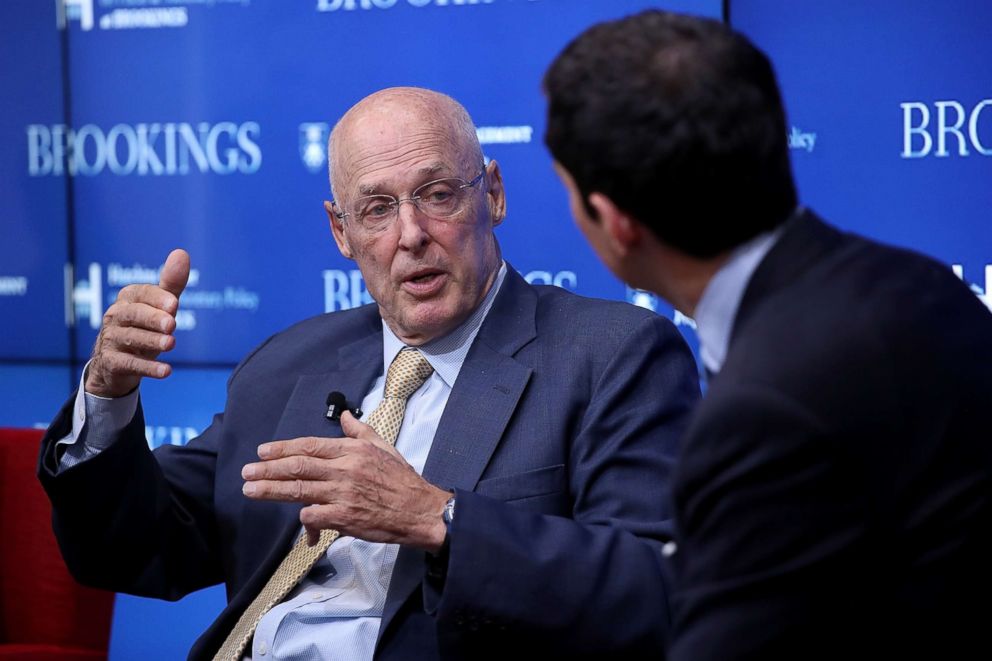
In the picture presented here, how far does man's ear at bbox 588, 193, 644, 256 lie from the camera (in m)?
1.23

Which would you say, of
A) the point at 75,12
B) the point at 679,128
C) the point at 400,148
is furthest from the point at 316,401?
the point at 75,12

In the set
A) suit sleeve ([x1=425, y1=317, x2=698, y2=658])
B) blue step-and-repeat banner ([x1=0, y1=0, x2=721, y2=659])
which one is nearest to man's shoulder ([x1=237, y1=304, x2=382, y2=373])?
suit sleeve ([x1=425, y1=317, x2=698, y2=658])

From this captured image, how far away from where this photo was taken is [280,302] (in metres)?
3.68

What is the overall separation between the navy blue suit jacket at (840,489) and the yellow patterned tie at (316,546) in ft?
3.74

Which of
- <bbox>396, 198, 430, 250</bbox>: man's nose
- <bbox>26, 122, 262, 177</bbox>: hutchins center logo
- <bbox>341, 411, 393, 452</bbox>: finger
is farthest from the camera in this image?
<bbox>26, 122, 262, 177</bbox>: hutchins center logo

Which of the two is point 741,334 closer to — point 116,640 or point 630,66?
point 630,66

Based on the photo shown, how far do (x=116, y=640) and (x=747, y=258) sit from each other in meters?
3.30

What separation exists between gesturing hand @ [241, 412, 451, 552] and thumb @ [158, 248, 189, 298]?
42 centimetres

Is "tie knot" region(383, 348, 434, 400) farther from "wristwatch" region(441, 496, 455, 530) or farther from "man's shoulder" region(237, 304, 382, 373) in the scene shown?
→ "wristwatch" region(441, 496, 455, 530)

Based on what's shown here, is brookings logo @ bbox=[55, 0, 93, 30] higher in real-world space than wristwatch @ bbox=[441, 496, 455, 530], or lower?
higher

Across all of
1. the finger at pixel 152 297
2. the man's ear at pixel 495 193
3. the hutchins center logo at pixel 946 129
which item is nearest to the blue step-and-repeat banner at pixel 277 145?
the hutchins center logo at pixel 946 129

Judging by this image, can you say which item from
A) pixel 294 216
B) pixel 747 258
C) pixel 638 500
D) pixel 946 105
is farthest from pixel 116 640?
pixel 747 258

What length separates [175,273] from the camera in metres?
2.14

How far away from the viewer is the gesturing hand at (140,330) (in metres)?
2.07
